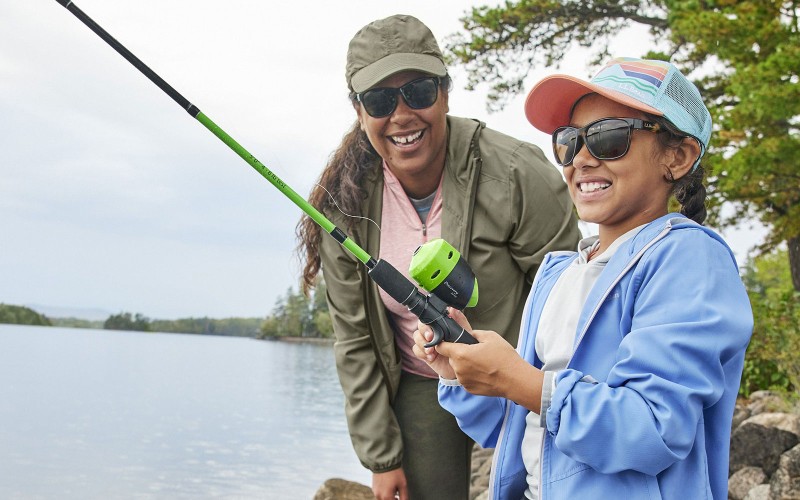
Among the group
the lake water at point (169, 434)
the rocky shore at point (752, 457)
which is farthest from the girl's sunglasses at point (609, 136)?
the lake water at point (169, 434)

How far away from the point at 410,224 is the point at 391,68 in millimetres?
581

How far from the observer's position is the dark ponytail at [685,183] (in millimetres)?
1842

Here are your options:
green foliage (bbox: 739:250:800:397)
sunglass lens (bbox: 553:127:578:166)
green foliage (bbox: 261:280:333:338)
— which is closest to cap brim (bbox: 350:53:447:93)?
sunglass lens (bbox: 553:127:578:166)

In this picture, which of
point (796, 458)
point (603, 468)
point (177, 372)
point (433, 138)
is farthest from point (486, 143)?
point (177, 372)

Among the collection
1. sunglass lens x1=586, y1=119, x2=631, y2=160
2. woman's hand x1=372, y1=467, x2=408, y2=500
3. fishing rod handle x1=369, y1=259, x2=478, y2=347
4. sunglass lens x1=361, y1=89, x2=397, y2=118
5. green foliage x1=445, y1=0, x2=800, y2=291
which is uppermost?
green foliage x1=445, y1=0, x2=800, y2=291

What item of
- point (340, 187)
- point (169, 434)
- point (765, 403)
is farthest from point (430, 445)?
point (169, 434)

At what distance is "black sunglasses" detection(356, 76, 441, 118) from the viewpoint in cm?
281

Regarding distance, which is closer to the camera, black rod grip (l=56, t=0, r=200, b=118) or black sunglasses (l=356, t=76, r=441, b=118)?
black rod grip (l=56, t=0, r=200, b=118)

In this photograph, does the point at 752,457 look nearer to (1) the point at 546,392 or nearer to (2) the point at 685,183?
(2) the point at 685,183

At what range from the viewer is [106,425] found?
17.4m

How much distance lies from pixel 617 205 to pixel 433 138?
1155 mm

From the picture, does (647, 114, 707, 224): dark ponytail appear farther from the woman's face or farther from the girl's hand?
the woman's face

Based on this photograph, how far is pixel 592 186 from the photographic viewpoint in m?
1.88

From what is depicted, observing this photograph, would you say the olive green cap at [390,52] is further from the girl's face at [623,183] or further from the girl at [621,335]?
the girl's face at [623,183]
